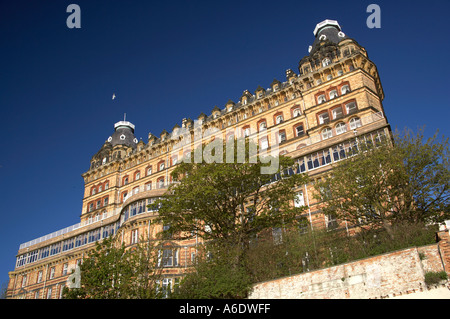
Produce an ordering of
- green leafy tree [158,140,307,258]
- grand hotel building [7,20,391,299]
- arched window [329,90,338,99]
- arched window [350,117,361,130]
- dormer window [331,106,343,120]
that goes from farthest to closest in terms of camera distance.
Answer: arched window [329,90,338,99] → dormer window [331,106,343,120] → arched window [350,117,361,130] → grand hotel building [7,20,391,299] → green leafy tree [158,140,307,258]

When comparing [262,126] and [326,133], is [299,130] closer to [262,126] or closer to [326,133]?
[326,133]

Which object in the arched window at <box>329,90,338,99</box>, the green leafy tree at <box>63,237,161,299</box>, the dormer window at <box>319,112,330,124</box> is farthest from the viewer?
the arched window at <box>329,90,338,99</box>

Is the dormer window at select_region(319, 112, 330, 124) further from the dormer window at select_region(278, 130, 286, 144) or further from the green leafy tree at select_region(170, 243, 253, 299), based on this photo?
the green leafy tree at select_region(170, 243, 253, 299)

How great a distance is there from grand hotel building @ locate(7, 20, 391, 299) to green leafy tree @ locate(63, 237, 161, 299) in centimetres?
449

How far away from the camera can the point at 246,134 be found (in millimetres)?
52750

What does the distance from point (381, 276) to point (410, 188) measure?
30.7 feet

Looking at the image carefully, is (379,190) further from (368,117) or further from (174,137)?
(174,137)

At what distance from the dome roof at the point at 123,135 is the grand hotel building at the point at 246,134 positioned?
0.94 metres

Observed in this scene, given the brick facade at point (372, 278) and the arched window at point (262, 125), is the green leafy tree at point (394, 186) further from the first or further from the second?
the arched window at point (262, 125)

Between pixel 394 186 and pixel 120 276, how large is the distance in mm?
19707

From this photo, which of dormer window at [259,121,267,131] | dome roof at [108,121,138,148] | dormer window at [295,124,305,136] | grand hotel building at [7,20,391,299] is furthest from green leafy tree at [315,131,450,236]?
dome roof at [108,121,138,148]

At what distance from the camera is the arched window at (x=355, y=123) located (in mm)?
42875

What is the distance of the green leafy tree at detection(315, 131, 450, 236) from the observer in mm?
27641
